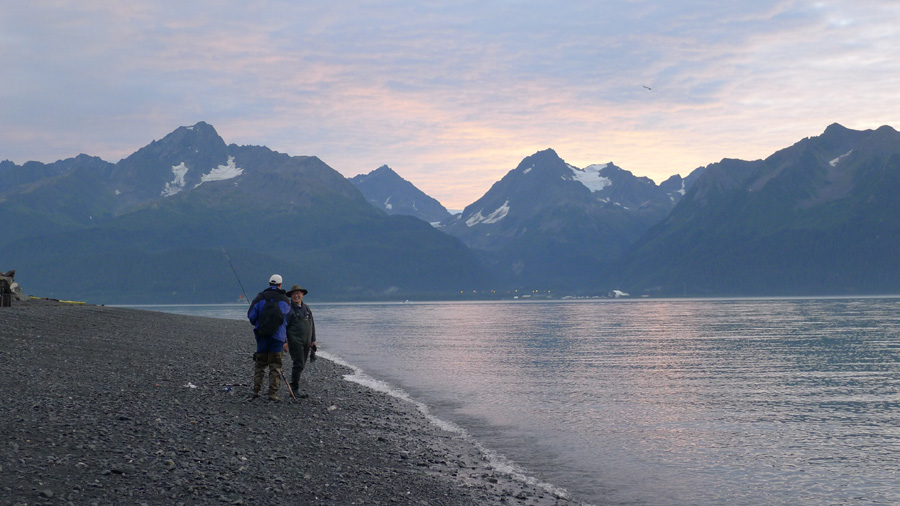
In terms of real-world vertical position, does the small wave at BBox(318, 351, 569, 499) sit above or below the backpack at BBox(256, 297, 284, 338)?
below

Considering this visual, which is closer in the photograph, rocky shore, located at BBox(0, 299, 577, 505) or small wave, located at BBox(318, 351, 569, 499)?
rocky shore, located at BBox(0, 299, 577, 505)

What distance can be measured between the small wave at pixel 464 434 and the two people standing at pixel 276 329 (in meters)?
5.55

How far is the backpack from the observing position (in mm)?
20656

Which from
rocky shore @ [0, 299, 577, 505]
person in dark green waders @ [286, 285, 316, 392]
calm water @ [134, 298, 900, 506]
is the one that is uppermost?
person in dark green waders @ [286, 285, 316, 392]

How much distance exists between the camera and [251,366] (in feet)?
117

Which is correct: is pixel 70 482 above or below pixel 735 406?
above

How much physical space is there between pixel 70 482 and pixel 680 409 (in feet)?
77.6

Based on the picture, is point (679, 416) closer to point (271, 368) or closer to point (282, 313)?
point (271, 368)

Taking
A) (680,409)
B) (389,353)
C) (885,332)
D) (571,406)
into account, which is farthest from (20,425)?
(885,332)

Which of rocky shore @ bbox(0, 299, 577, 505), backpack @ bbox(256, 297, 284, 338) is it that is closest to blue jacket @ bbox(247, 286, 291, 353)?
backpack @ bbox(256, 297, 284, 338)

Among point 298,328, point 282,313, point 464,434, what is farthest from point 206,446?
point 464,434

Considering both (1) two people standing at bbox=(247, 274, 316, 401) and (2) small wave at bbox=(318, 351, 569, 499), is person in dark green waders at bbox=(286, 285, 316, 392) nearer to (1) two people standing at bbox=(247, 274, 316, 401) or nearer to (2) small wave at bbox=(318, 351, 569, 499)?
(1) two people standing at bbox=(247, 274, 316, 401)

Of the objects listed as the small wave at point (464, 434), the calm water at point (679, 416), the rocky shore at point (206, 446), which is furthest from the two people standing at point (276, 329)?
the calm water at point (679, 416)

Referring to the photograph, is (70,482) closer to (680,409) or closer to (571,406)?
(571,406)
